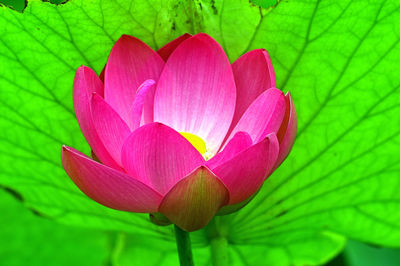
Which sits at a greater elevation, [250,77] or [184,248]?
[250,77]

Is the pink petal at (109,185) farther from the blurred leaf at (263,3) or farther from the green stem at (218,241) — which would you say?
the blurred leaf at (263,3)

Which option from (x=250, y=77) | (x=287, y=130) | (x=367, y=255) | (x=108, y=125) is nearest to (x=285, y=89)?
(x=250, y=77)

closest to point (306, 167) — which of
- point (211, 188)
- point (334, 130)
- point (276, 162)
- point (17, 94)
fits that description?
point (334, 130)

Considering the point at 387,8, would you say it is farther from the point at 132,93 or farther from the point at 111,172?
the point at 111,172

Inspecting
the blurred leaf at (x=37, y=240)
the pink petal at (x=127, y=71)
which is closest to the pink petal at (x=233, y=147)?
the pink petal at (x=127, y=71)

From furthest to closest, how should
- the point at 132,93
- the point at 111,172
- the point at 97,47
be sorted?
the point at 97,47
the point at 132,93
the point at 111,172

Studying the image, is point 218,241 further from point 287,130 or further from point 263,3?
point 263,3

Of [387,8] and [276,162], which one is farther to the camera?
[387,8]
